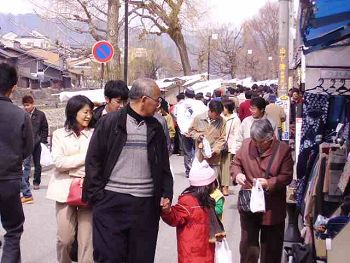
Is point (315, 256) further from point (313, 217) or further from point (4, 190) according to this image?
point (4, 190)

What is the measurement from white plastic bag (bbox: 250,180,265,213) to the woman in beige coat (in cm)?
143

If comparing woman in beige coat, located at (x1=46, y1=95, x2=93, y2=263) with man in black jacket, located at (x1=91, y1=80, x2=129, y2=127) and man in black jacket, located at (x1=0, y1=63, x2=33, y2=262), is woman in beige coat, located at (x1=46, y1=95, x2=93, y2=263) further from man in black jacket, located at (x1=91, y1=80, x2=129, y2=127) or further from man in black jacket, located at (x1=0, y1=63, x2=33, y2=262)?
man in black jacket, located at (x1=91, y1=80, x2=129, y2=127)

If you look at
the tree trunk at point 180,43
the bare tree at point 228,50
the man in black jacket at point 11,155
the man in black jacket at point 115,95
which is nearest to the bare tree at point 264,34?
the bare tree at point 228,50

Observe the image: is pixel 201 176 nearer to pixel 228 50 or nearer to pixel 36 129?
pixel 36 129

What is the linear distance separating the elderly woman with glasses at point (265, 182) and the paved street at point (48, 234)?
98 cm

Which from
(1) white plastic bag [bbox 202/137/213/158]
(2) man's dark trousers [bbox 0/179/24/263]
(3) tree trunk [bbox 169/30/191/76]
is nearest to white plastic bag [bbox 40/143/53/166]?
(1) white plastic bag [bbox 202/137/213/158]

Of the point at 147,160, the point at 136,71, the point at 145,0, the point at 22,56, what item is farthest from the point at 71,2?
the point at 136,71

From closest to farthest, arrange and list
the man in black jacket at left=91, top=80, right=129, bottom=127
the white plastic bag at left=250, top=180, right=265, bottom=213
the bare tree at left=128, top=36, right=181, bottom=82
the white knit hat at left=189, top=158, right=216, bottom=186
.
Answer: the white knit hat at left=189, top=158, right=216, bottom=186 < the white plastic bag at left=250, top=180, right=265, bottom=213 < the man in black jacket at left=91, top=80, right=129, bottom=127 < the bare tree at left=128, top=36, right=181, bottom=82

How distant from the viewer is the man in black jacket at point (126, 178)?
445 cm

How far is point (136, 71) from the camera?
222 ft

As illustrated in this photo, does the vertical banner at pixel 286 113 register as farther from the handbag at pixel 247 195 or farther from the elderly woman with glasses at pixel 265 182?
the handbag at pixel 247 195

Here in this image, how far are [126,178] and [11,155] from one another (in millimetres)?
1255

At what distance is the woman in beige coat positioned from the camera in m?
5.11

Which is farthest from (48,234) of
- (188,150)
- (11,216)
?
(188,150)
